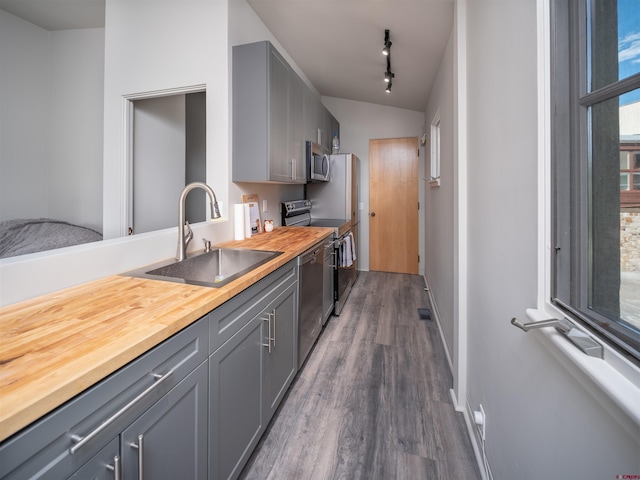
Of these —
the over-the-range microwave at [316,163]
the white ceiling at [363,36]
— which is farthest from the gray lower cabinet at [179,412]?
the white ceiling at [363,36]

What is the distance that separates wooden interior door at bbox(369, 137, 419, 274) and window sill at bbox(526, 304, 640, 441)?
4.30 meters

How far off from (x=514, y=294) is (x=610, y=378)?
54 centimetres

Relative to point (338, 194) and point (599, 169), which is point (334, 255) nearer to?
point (338, 194)

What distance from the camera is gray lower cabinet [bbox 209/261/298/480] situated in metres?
1.08

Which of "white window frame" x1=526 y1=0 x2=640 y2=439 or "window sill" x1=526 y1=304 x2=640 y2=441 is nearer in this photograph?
"window sill" x1=526 y1=304 x2=640 y2=441

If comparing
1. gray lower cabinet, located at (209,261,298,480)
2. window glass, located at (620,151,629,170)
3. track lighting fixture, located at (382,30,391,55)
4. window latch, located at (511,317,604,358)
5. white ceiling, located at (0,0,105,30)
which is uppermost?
white ceiling, located at (0,0,105,30)

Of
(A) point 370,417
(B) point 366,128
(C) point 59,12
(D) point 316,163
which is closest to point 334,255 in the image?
(D) point 316,163

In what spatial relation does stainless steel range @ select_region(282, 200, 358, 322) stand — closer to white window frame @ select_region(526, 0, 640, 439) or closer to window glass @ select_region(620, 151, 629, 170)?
white window frame @ select_region(526, 0, 640, 439)

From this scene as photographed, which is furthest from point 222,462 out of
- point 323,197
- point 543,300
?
point 323,197

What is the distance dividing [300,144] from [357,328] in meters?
1.93

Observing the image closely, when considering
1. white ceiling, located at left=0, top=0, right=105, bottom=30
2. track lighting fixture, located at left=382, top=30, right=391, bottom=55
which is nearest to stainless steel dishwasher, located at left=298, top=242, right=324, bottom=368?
track lighting fixture, located at left=382, top=30, right=391, bottom=55

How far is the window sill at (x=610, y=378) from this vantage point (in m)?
0.46

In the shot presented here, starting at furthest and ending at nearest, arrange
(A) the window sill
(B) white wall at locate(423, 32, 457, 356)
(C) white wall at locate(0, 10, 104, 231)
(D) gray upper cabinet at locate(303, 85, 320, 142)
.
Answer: (D) gray upper cabinet at locate(303, 85, 320, 142) < (C) white wall at locate(0, 10, 104, 231) < (B) white wall at locate(423, 32, 457, 356) < (A) the window sill

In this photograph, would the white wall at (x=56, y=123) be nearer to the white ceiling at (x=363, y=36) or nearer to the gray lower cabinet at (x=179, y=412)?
the white ceiling at (x=363, y=36)
